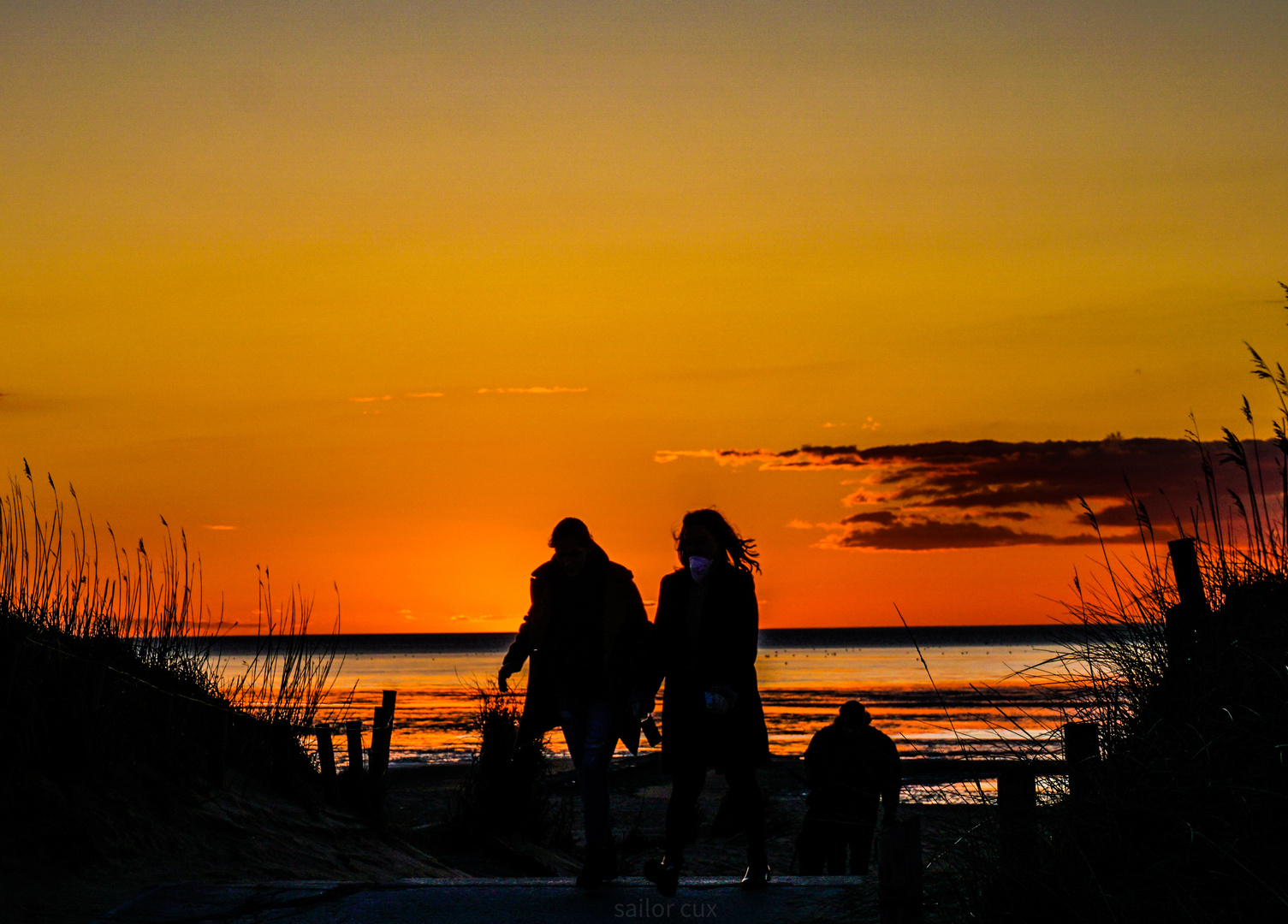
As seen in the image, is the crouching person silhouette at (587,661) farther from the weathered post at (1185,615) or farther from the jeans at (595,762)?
the weathered post at (1185,615)

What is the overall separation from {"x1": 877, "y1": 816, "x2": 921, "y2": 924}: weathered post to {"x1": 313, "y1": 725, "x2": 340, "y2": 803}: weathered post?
297 inches

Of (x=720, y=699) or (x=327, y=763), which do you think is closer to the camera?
(x=720, y=699)

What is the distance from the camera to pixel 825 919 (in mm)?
6051

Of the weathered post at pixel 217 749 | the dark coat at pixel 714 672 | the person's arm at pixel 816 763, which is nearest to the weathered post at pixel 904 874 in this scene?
the dark coat at pixel 714 672

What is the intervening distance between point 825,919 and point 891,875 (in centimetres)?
191

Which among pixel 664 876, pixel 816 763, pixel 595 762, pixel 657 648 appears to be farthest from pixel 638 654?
pixel 816 763

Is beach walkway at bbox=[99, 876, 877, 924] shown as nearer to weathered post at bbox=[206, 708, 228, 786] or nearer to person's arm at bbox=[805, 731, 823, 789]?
person's arm at bbox=[805, 731, 823, 789]

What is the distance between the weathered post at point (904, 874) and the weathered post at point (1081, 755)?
1616mm

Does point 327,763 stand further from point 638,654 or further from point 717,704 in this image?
point 717,704

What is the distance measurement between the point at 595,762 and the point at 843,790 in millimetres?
3154

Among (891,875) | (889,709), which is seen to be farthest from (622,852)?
(889,709)

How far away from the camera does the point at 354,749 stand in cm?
1134

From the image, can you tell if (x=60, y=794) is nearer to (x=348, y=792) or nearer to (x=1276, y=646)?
(x=348, y=792)

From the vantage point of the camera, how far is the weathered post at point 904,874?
14.1 feet
